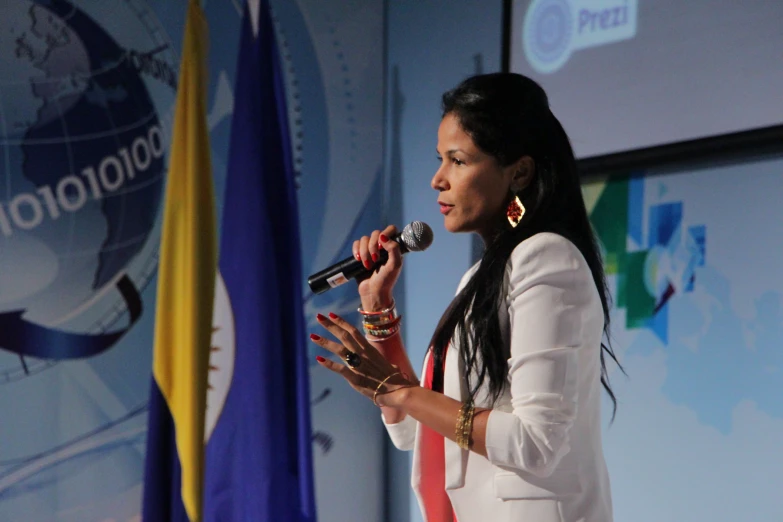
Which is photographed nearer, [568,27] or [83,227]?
[83,227]

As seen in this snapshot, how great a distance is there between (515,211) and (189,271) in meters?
1.31

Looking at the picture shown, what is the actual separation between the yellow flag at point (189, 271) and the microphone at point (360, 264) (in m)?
1.01

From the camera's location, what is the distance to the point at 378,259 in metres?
1.51

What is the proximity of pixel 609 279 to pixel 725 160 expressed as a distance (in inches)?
19.2

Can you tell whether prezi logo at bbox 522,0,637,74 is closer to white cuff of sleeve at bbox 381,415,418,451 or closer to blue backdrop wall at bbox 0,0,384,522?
blue backdrop wall at bbox 0,0,384,522

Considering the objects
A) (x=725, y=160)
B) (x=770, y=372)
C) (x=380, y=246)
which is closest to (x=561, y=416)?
(x=380, y=246)

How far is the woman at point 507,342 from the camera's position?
1.18m

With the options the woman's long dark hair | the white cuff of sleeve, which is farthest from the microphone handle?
the white cuff of sleeve

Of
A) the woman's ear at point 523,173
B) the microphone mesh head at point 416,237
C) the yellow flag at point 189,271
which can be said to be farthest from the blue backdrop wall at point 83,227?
the woman's ear at point 523,173

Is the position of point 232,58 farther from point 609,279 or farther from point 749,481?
point 749,481

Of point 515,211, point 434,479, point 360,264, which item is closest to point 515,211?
point 515,211

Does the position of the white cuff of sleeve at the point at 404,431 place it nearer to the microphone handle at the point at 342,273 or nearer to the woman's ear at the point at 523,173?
the microphone handle at the point at 342,273

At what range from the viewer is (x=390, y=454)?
10.5ft

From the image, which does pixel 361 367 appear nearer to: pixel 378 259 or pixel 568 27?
pixel 378 259
